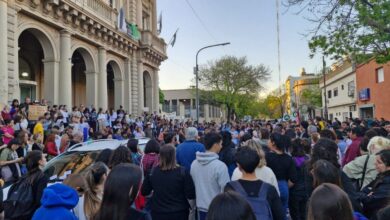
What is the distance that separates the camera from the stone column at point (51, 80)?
1777 cm

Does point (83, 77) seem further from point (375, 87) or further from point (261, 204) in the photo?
point (261, 204)

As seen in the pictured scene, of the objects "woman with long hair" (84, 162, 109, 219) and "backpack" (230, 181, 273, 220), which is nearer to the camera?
"woman with long hair" (84, 162, 109, 219)

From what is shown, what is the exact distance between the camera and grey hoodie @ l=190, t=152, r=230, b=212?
15.3 ft

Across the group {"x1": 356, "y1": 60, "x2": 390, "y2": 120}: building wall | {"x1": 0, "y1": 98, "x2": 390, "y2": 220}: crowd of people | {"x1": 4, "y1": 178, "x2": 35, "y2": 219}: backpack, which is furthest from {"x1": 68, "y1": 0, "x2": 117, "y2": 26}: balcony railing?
{"x1": 356, "y1": 60, "x2": 390, "y2": 120}: building wall

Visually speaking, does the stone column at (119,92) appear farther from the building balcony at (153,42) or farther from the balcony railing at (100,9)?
the balcony railing at (100,9)

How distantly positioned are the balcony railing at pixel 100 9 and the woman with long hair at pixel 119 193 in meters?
17.7

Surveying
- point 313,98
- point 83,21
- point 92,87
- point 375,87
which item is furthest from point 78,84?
point 313,98

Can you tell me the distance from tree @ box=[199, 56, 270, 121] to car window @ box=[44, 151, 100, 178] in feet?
138

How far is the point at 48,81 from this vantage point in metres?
17.9

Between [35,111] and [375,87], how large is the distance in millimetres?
27797

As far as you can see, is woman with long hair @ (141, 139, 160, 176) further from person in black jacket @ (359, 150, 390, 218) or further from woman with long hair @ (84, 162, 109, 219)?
person in black jacket @ (359, 150, 390, 218)

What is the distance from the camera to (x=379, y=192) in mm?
3662

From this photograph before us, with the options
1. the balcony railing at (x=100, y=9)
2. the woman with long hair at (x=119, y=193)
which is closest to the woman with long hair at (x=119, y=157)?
the woman with long hair at (x=119, y=193)

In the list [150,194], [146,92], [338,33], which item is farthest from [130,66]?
[150,194]
